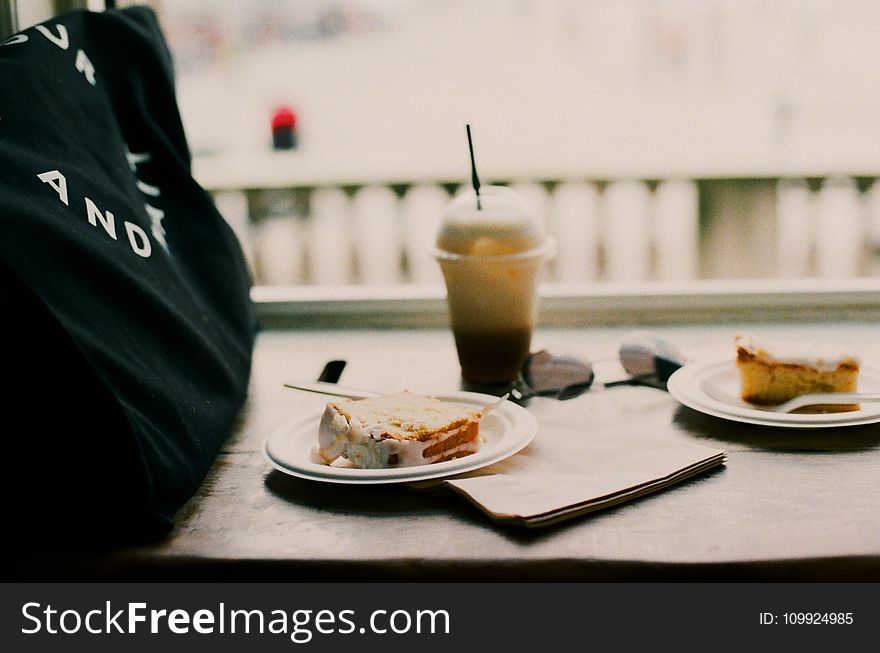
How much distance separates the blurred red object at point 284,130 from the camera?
3.60m

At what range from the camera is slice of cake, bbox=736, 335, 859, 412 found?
1.01m

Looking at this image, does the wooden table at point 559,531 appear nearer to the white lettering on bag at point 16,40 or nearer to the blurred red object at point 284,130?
the white lettering on bag at point 16,40

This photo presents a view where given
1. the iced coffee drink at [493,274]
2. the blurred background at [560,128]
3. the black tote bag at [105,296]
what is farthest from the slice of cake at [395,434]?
the blurred background at [560,128]

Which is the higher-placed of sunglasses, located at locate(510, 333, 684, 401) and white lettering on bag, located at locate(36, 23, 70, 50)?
white lettering on bag, located at locate(36, 23, 70, 50)

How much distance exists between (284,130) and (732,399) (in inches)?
112

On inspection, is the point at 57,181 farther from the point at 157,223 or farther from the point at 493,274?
the point at 493,274

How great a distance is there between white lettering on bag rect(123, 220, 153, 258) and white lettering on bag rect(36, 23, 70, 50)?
22cm

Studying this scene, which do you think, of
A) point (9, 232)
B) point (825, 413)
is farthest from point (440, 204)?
point (9, 232)

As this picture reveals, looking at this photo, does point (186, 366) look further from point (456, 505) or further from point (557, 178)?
point (557, 178)

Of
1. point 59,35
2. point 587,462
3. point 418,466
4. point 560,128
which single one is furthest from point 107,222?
point 560,128

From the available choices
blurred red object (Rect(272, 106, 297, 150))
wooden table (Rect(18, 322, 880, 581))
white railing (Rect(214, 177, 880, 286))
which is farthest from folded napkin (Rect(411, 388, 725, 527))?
blurred red object (Rect(272, 106, 297, 150))

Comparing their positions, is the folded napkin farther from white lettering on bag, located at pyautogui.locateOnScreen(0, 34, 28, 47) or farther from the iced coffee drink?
white lettering on bag, located at pyautogui.locateOnScreen(0, 34, 28, 47)
